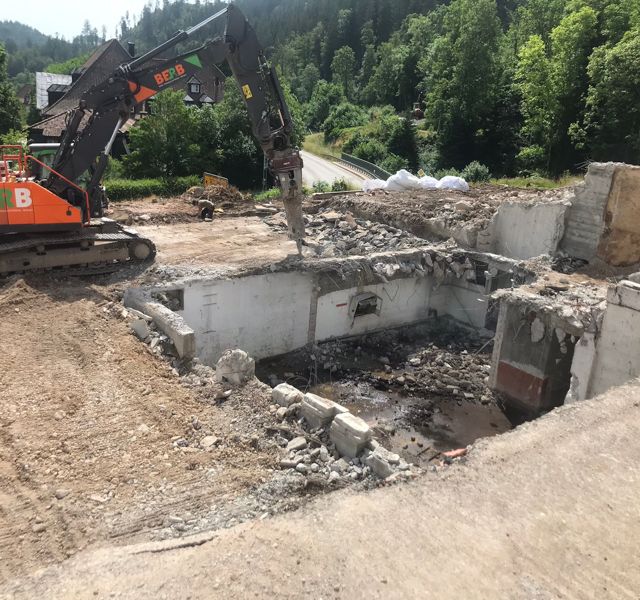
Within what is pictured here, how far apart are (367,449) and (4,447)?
411 cm

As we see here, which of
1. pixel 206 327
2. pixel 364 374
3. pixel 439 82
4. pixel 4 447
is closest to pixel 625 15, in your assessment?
pixel 439 82

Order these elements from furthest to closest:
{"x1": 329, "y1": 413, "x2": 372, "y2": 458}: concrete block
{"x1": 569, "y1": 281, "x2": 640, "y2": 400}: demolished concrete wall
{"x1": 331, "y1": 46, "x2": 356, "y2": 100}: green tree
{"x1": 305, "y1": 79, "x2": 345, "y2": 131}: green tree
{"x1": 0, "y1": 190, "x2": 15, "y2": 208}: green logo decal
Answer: {"x1": 331, "y1": 46, "x2": 356, "y2": 100}: green tree
{"x1": 305, "y1": 79, "x2": 345, "y2": 131}: green tree
{"x1": 0, "y1": 190, "x2": 15, "y2": 208}: green logo decal
{"x1": 569, "y1": 281, "x2": 640, "y2": 400}: demolished concrete wall
{"x1": 329, "y1": 413, "x2": 372, "y2": 458}: concrete block

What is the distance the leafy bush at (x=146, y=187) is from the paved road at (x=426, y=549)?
21681mm

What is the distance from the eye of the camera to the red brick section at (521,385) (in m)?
12.8

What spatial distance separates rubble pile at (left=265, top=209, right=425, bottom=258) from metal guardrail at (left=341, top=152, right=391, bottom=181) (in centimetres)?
1571

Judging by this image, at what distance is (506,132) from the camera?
3588 centimetres

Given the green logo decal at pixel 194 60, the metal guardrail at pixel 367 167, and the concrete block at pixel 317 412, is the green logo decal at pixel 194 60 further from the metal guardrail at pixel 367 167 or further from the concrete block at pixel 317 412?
the metal guardrail at pixel 367 167

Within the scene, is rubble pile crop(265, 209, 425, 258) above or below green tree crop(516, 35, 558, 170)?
below

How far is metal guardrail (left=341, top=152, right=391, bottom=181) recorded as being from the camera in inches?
1373

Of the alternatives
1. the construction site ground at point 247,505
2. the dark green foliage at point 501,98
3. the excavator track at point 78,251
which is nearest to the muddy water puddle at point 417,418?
the construction site ground at point 247,505

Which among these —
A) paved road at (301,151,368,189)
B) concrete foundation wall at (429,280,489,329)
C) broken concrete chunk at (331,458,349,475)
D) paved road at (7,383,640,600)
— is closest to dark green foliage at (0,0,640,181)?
paved road at (301,151,368,189)

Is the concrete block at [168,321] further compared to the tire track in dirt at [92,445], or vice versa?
the concrete block at [168,321]

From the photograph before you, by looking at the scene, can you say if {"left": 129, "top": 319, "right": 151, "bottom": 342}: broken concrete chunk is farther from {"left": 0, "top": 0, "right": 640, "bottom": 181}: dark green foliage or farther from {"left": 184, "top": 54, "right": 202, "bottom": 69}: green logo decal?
{"left": 0, "top": 0, "right": 640, "bottom": 181}: dark green foliage

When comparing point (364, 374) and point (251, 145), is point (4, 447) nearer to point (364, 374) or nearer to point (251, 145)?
point (364, 374)
